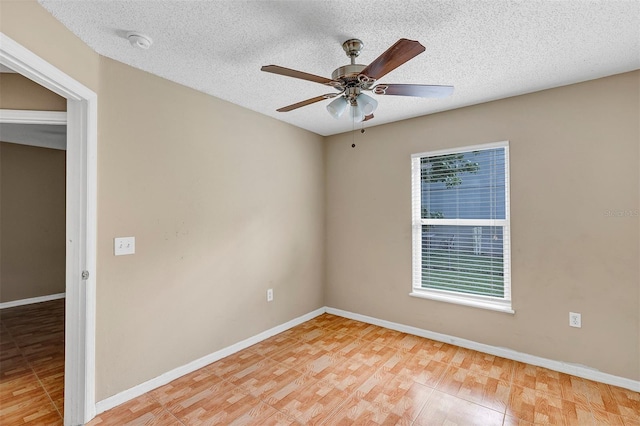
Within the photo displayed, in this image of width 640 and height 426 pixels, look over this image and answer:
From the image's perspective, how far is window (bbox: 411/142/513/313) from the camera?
2.90 meters

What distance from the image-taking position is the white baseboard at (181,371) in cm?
207

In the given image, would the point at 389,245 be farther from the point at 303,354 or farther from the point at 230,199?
the point at 230,199

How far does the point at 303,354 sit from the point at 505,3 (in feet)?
9.96

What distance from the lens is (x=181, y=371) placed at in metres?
2.49

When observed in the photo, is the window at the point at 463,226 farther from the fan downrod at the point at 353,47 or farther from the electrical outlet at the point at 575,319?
the fan downrod at the point at 353,47

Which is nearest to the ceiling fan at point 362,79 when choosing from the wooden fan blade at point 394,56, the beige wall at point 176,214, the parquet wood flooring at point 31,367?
the wooden fan blade at point 394,56

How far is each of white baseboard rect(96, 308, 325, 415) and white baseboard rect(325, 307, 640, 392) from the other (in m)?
1.20

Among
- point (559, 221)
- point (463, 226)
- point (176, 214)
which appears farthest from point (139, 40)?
point (559, 221)

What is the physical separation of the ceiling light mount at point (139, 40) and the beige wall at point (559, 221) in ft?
8.42

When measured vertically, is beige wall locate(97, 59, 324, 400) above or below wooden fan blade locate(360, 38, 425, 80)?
below

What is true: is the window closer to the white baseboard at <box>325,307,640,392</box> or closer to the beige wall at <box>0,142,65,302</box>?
the white baseboard at <box>325,307,640,392</box>

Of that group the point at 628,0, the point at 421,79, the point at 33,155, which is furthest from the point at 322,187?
the point at 33,155

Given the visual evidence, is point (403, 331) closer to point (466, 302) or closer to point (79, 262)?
point (466, 302)

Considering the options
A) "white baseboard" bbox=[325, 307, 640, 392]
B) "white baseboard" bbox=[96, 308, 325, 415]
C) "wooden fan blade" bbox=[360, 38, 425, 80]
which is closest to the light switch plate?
"white baseboard" bbox=[96, 308, 325, 415]
